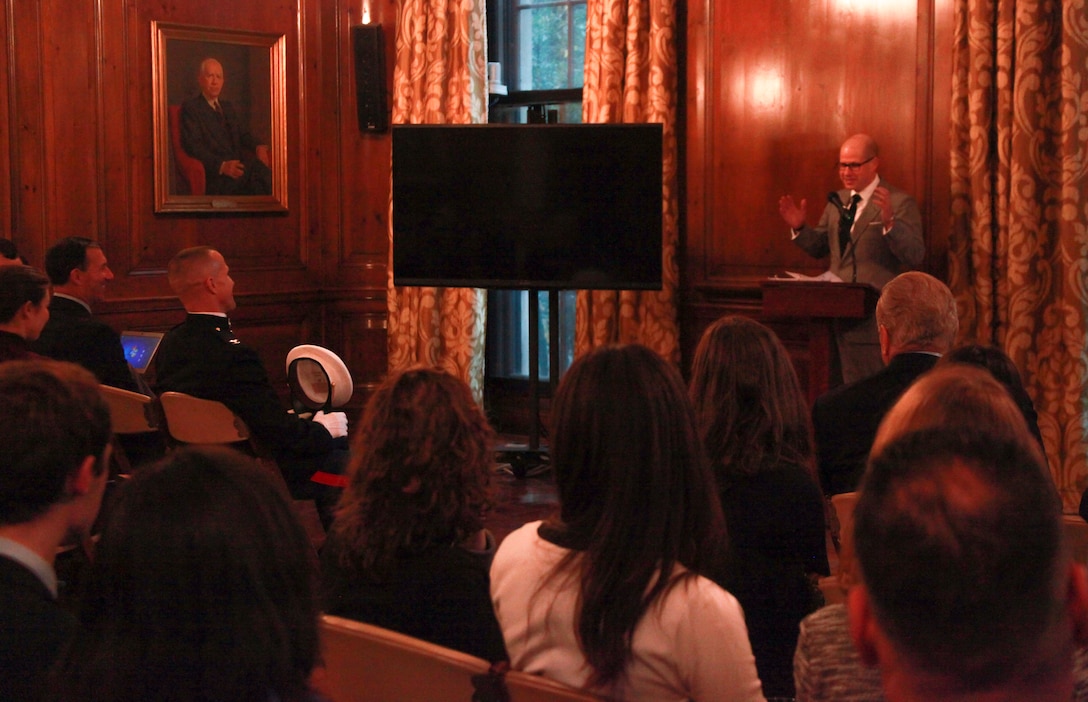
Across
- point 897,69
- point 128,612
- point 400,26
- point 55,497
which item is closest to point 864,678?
point 128,612

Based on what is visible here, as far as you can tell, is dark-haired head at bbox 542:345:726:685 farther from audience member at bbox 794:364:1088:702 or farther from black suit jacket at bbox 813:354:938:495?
black suit jacket at bbox 813:354:938:495

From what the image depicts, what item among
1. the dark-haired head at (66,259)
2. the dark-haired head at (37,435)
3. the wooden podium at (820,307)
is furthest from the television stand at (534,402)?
the dark-haired head at (37,435)

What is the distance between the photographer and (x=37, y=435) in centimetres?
195

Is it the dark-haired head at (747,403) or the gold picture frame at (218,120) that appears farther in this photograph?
the gold picture frame at (218,120)

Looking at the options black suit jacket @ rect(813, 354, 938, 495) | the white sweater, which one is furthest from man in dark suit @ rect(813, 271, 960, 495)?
the white sweater

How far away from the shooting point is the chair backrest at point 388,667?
159 cm

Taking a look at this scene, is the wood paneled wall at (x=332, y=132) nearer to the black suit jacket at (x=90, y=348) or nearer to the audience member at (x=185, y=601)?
the black suit jacket at (x=90, y=348)

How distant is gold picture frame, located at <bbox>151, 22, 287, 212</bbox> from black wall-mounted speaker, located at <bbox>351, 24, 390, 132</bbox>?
1.56 ft

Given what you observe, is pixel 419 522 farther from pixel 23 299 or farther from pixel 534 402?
pixel 534 402

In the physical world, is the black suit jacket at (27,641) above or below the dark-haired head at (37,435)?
below

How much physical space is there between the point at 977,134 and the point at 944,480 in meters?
5.09

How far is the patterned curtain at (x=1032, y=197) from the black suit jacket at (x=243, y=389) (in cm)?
316

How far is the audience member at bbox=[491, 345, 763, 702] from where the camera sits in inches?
71.3

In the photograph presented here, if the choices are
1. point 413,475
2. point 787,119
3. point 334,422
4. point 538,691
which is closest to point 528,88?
point 787,119
